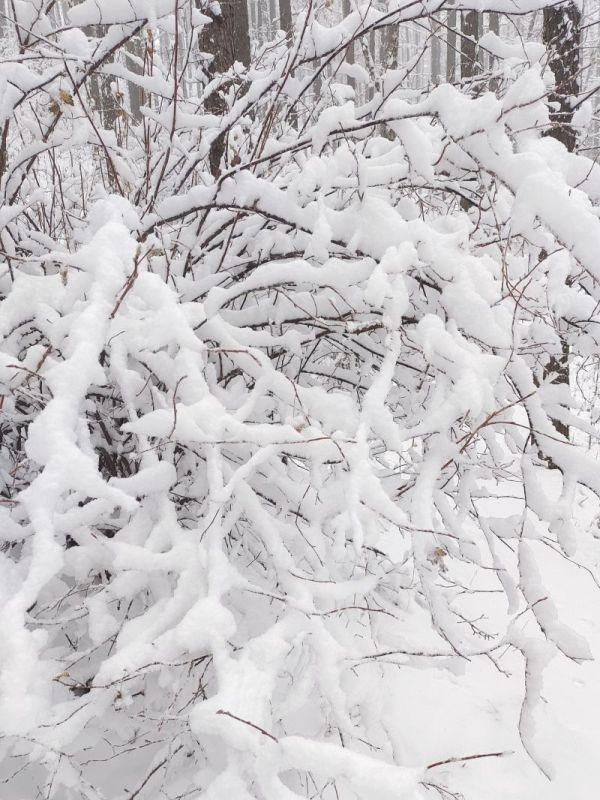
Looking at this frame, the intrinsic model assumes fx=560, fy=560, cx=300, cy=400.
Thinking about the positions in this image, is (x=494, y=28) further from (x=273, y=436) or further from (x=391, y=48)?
(x=273, y=436)

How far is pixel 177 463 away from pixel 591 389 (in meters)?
6.88

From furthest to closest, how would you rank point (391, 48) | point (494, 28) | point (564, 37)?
point (494, 28) < point (564, 37) < point (391, 48)

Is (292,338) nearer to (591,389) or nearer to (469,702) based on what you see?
(469,702)

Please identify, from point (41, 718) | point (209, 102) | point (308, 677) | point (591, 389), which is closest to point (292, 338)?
point (308, 677)

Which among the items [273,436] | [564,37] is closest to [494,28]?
[564,37]

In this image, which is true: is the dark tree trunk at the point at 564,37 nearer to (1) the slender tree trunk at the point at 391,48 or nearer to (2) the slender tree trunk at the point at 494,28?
(2) the slender tree trunk at the point at 494,28

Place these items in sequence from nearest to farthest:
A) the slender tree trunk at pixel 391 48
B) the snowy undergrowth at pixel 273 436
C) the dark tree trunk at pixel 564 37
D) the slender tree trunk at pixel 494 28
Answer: the snowy undergrowth at pixel 273 436
the slender tree trunk at pixel 494 28
the slender tree trunk at pixel 391 48
the dark tree trunk at pixel 564 37

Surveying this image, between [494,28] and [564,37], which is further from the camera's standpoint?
[494,28]

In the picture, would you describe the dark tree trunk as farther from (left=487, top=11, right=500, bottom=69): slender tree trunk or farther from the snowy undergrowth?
the snowy undergrowth

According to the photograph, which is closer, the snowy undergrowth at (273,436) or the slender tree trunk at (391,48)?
the snowy undergrowth at (273,436)

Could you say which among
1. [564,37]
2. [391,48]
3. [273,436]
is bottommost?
[273,436]

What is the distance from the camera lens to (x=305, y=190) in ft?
4.28

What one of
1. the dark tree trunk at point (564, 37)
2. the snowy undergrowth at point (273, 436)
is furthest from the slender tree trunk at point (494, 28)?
the snowy undergrowth at point (273, 436)

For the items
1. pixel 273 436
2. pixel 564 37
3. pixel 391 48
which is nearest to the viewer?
pixel 273 436
